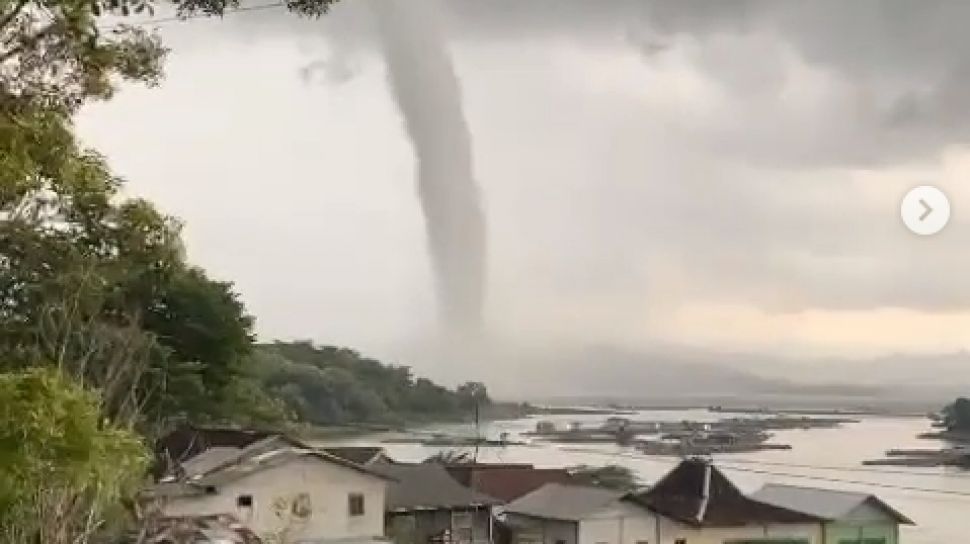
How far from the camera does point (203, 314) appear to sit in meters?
8.18

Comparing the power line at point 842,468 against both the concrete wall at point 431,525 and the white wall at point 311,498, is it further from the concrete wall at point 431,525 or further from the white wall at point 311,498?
the white wall at point 311,498

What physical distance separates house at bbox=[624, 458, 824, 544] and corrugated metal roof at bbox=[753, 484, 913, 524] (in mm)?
89

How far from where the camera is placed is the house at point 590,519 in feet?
22.3

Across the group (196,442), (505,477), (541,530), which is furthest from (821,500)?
(196,442)

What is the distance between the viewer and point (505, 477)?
8227 mm

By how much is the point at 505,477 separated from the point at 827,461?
2.21 meters

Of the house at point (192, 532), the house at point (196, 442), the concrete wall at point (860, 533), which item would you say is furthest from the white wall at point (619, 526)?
the house at point (192, 532)

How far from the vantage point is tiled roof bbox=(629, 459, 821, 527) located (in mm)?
6988

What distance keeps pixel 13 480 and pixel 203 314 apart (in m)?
6.38

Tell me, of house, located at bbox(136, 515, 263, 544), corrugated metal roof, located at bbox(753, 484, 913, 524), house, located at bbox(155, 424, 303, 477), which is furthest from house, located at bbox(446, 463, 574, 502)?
house, located at bbox(136, 515, 263, 544)

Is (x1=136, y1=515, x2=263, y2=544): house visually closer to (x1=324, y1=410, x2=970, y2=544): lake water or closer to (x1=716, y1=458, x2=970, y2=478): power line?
(x1=324, y1=410, x2=970, y2=544): lake water

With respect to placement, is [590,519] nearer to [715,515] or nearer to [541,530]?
[541,530]

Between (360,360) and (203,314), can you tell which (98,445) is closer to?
(360,360)

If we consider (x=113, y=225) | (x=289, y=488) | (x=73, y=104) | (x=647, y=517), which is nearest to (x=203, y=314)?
(x=289, y=488)
